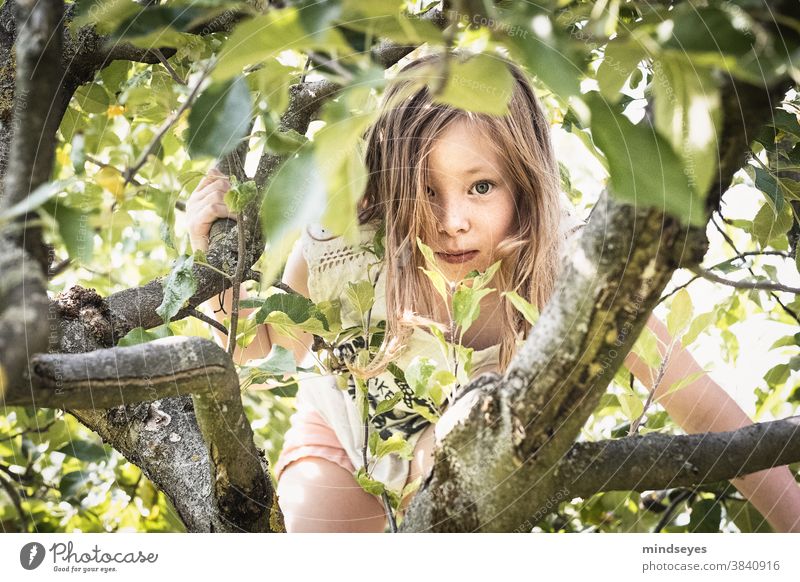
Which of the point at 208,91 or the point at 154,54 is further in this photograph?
the point at 154,54

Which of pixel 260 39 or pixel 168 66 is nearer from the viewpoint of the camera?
pixel 260 39

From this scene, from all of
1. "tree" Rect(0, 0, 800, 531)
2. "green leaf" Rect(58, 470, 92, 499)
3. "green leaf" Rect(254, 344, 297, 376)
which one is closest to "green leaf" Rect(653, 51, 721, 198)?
"tree" Rect(0, 0, 800, 531)

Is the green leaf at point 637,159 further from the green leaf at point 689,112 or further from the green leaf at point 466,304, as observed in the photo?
the green leaf at point 466,304

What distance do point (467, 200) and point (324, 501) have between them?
0.80ft

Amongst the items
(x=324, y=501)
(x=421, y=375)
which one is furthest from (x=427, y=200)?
(x=324, y=501)

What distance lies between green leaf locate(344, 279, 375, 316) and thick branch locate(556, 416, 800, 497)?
16 centimetres

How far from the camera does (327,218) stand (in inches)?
7.0

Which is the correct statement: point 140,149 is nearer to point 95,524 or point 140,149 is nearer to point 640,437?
point 95,524

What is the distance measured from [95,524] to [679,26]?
48cm

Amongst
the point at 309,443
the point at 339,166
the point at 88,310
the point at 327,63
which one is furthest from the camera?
the point at 309,443

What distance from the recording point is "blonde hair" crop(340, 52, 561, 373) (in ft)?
1.59

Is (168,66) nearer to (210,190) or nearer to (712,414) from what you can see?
(210,190)

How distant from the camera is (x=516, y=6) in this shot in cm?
23
